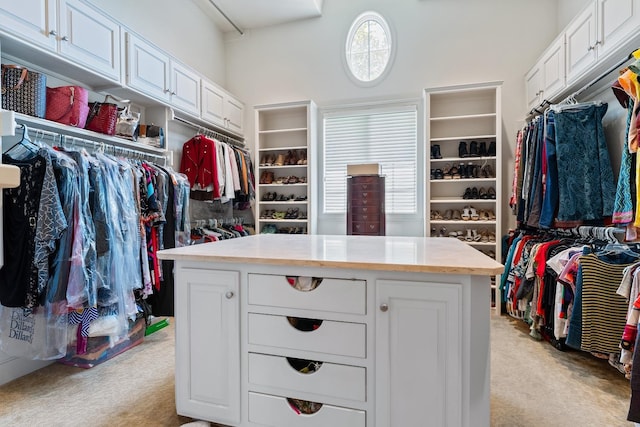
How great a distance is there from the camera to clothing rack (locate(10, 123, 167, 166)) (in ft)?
7.20

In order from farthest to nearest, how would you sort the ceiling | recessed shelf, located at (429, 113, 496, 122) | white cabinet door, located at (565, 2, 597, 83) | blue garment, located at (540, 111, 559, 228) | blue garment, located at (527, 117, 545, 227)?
the ceiling → recessed shelf, located at (429, 113, 496, 122) → blue garment, located at (527, 117, 545, 227) → blue garment, located at (540, 111, 559, 228) → white cabinet door, located at (565, 2, 597, 83)

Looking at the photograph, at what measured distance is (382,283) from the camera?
1336 mm

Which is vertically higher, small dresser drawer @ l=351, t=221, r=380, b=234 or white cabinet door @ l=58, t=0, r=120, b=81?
white cabinet door @ l=58, t=0, r=120, b=81

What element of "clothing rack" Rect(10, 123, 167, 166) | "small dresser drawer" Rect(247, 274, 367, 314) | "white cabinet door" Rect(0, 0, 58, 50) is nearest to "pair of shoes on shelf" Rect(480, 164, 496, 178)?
"small dresser drawer" Rect(247, 274, 367, 314)

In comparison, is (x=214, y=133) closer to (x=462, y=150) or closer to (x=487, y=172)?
(x=462, y=150)

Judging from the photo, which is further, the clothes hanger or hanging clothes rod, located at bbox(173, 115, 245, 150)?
hanging clothes rod, located at bbox(173, 115, 245, 150)

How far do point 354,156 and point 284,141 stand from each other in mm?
975

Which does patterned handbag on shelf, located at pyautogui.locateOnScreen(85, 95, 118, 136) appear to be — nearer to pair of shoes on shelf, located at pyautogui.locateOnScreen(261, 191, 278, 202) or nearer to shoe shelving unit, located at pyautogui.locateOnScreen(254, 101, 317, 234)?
shoe shelving unit, located at pyautogui.locateOnScreen(254, 101, 317, 234)

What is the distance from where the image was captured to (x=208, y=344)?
1.57 m

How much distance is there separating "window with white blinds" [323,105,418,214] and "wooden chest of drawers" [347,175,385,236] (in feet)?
1.36

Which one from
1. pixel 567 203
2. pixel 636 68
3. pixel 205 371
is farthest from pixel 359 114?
pixel 205 371

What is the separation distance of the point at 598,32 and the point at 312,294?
8.65ft

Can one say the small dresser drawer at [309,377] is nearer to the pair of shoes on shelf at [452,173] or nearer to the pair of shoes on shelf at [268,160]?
the pair of shoes on shelf at [452,173]

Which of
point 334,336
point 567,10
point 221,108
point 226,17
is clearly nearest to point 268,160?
point 221,108
